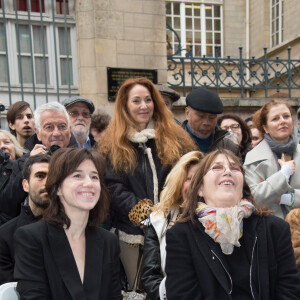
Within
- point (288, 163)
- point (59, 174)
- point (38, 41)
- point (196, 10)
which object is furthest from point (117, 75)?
point (196, 10)

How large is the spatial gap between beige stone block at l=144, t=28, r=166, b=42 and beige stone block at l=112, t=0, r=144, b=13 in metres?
0.39

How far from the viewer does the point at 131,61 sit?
693 cm

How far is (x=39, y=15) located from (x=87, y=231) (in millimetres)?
5770

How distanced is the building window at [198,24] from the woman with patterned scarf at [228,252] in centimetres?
1261

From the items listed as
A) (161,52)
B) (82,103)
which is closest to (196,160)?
(82,103)

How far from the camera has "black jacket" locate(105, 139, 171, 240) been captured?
2820 mm

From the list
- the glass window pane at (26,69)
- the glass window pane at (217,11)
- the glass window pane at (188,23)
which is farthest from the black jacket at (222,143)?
the glass window pane at (217,11)

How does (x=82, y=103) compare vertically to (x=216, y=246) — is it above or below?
above

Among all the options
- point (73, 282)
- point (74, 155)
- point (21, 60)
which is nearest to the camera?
point (73, 282)

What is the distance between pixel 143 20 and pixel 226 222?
5.62m

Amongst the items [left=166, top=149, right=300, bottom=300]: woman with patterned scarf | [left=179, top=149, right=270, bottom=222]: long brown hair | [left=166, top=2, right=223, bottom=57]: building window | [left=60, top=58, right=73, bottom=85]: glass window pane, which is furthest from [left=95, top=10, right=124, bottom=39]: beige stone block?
[left=166, top=2, right=223, bottom=57]: building window

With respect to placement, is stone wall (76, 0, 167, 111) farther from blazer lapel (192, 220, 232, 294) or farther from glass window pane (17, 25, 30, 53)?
blazer lapel (192, 220, 232, 294)

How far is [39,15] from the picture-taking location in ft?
23.0

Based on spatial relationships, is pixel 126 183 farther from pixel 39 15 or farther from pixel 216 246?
pixel 39 15
